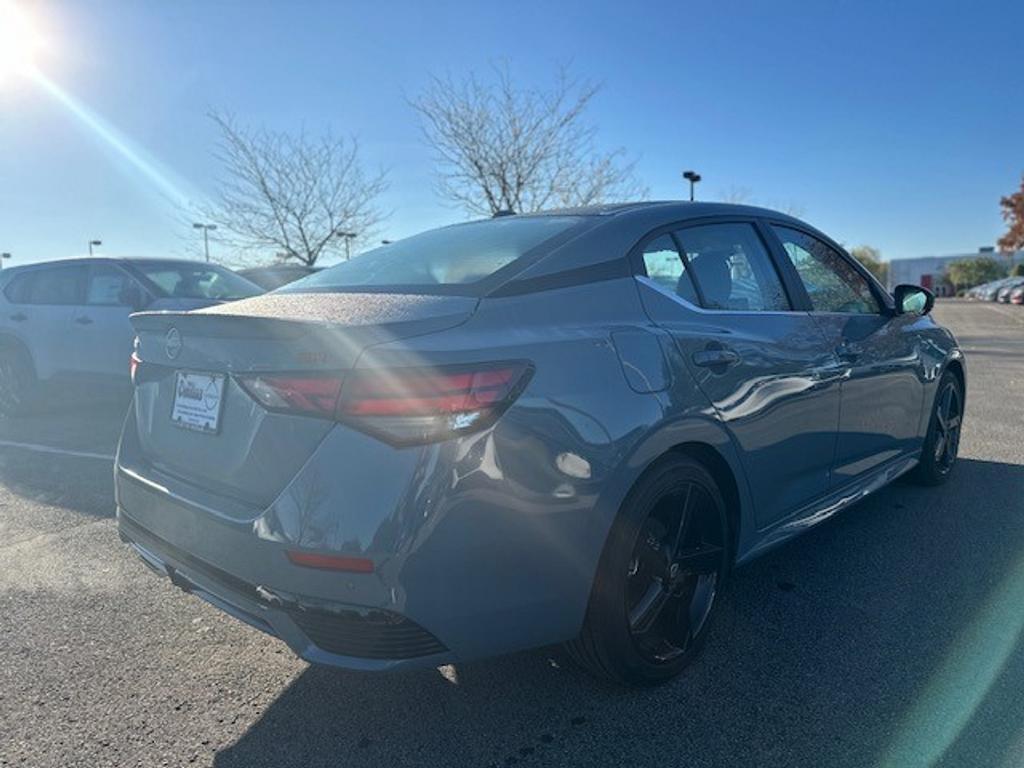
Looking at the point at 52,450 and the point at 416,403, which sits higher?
the point at 416,403

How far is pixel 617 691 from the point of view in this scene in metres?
2.48

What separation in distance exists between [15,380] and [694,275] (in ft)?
24.4

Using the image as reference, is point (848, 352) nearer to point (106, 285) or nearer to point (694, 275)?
point (694, 275)

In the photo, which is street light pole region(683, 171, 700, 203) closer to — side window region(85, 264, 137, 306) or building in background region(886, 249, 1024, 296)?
side window region(85, 264, 137, 306)

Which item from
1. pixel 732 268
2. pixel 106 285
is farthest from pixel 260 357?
pixel 106 285

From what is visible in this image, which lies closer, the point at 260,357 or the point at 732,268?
the point at 260,357

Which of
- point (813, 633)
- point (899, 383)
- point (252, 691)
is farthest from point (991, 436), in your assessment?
point (252, 691)

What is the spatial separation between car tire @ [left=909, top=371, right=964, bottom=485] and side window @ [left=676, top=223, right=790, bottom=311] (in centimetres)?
201

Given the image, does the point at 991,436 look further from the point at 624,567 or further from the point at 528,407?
the point at 528,407

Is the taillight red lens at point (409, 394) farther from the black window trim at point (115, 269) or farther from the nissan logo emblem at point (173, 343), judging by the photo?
the black window trim at point (115, 269)

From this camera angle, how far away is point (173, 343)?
2477mm

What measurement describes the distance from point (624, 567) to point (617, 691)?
20.0 inches

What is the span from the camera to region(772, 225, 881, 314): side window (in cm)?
354

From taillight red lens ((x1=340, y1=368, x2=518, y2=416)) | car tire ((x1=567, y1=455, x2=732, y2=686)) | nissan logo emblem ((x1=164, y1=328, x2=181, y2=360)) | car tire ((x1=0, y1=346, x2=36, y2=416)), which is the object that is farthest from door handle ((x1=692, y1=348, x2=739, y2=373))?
car tire ((x1=0, y1=346, x2=36, y2=416))
